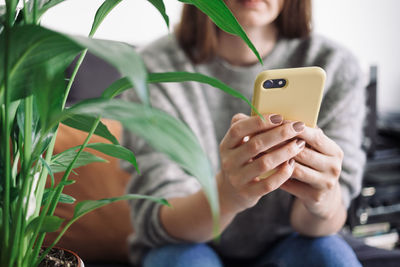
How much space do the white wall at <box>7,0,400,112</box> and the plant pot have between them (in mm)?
1148

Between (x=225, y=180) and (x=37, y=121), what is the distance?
0.30 metres

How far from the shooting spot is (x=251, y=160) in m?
0.54

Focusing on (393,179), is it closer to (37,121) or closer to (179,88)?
(179,88)

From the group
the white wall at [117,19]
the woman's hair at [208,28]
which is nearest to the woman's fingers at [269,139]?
the woman's hair at [208,28]

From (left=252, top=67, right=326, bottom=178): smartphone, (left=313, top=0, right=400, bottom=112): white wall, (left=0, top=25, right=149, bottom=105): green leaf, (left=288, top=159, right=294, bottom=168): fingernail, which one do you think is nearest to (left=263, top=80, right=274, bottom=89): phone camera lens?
(left=252, top=67, right=326, bottom=178): smartphone

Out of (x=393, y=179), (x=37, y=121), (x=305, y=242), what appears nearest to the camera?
(x=37, y=121)

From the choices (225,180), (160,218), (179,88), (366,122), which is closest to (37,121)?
(225,180)

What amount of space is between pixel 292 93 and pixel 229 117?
0.42 m

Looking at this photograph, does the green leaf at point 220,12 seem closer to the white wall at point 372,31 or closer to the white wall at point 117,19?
the white wall at point 117,19

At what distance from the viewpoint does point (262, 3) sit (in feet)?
2.49

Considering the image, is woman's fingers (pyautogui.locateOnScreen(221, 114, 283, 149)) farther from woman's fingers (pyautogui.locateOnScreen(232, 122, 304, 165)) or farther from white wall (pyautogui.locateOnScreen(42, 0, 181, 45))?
white wall (pyautogui.locateOnScreen(42, 0, 181, 45))

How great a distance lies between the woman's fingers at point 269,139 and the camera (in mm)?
479

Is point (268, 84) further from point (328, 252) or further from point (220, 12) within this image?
point (328, 252)

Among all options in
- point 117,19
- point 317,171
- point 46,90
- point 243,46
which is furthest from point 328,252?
point 117,19
